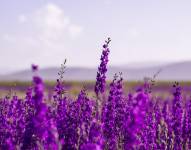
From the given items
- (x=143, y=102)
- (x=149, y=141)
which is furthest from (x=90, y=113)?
(x=143, y=102)

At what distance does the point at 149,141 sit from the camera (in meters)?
7.80

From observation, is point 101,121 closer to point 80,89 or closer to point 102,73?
point 102,73

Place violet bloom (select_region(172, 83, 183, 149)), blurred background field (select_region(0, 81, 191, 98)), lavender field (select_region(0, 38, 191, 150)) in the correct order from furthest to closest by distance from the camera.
→ blurred background field (select_region(0, 81, 191, 98)) → violet bloom (select_region(172, 83, 183, 149)) → lavender field (select_region(0, 38, 191, 150))

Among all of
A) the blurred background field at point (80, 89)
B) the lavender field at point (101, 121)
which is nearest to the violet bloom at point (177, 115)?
the lavender field at point (101, 121)

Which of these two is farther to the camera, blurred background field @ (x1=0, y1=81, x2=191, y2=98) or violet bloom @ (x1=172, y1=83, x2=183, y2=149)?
blurred background field @ (x1=0, y1=81, x2=191, y2=98)

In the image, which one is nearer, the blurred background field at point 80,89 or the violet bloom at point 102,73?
the violet bloom at point 102,73

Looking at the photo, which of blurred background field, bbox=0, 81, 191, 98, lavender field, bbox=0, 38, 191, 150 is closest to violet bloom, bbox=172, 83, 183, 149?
lavender field, bbox=0, 38, 191, 150

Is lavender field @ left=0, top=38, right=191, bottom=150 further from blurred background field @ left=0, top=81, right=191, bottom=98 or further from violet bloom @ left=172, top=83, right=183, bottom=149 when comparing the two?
blurred background field @ left=0, top=81, right=191, bottom=98

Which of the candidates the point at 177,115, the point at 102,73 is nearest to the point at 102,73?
the point at 102,73

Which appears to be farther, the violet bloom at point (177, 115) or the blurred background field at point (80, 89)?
the blurred background field at point (80, 89)

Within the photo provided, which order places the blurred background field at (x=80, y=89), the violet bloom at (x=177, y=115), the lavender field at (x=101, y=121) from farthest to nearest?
1. the blurred background field at (x=80, y=89)
2. the violet bloom at (x=177, y=115)
3. the lavender field at (x=101, y=121)

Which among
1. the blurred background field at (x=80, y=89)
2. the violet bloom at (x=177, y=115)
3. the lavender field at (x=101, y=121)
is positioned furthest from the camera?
the blurred background field at (x=80, y=89)

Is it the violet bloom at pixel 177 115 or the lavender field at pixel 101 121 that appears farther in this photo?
the violet bloom at pixel 177 115

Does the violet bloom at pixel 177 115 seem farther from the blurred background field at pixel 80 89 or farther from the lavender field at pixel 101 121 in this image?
the blurred background field at pixel 80 89
